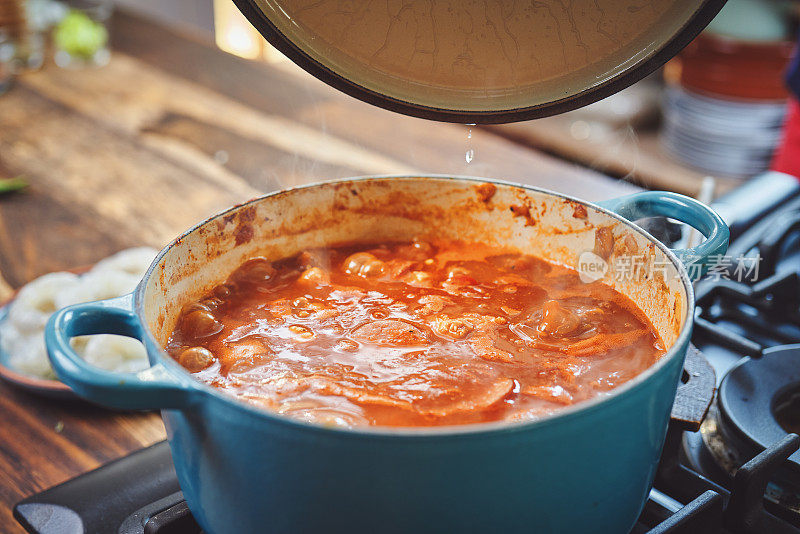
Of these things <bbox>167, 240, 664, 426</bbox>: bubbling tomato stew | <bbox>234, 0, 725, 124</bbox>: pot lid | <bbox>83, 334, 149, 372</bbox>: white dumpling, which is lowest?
<bbox>83, 334, 149, 372</bbox>: white dumpling

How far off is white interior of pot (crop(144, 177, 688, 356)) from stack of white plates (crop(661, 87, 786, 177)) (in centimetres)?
229

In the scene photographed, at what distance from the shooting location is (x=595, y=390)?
2.84 ft

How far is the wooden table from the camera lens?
1.64 m

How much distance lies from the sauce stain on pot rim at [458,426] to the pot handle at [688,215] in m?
0.05

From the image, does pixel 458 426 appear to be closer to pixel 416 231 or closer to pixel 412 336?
pixel 412 336

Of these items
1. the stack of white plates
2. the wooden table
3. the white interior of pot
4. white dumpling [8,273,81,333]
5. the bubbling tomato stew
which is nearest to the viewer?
the bubbling tomato stew

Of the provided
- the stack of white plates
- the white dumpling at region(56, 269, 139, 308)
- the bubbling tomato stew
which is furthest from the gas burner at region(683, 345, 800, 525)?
the stack of white plates

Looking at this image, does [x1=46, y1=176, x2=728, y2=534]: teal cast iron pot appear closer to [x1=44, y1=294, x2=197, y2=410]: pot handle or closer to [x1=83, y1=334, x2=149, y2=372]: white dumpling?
[x1=44, y1=294, x2=197, y2=410]: pot handle

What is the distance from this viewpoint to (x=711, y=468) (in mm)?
1031

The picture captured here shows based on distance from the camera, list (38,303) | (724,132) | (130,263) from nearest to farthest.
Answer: (38,303) < (130,263) < (724,132)

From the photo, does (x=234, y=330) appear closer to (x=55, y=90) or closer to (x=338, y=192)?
(x=338, y=192)

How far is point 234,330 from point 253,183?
998 millimetres

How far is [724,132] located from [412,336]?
264 centimetres

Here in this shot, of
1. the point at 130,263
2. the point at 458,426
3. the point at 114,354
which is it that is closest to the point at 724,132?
the point at 130,263
